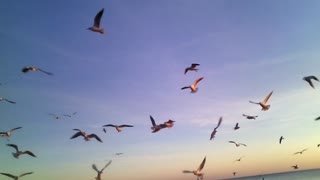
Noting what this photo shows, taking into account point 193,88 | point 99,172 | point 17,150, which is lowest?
point 99,172

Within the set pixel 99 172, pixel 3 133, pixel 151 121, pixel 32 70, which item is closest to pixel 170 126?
pixel 151 121

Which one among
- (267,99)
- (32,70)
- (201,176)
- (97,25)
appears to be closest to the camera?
(97,25)

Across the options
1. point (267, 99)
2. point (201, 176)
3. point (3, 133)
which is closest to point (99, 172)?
point (201, 176)

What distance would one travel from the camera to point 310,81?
25.3m

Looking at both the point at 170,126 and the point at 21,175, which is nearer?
the point at 170,126

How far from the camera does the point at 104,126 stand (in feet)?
85.5

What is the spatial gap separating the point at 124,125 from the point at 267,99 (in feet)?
39.2

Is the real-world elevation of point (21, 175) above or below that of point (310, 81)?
below

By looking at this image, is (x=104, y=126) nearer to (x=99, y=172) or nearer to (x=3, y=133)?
(x=99, y=172)

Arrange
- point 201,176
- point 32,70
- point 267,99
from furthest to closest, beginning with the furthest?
1. point 267,99
2. point 32,70
3. point 201,176

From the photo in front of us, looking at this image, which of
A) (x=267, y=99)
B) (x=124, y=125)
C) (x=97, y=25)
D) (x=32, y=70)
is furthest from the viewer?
(x=267, y=99)

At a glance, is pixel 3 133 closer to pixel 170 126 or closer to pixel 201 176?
pixel 170 126

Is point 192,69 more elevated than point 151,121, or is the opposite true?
point 192,69

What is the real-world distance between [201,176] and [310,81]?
35.1 feet
